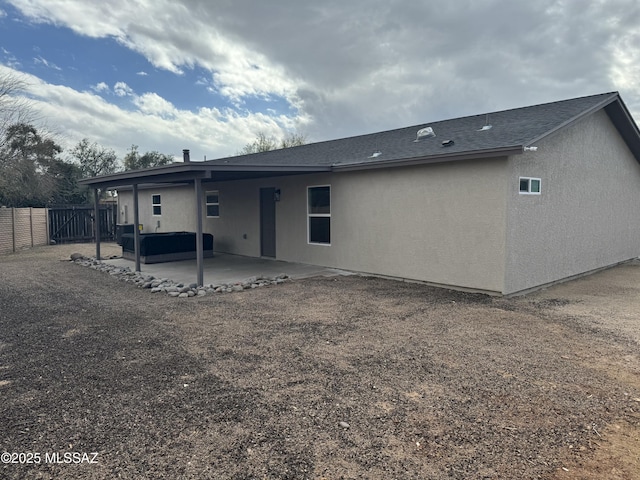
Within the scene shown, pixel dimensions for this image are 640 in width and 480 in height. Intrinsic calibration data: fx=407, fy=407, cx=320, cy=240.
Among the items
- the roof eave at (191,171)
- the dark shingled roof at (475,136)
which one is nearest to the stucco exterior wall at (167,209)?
the roof eave at (191,171)

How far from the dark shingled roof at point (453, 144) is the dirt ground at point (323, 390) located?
103 inches

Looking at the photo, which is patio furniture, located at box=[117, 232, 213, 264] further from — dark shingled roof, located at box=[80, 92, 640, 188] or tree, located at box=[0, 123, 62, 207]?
tree, located at box=[0, 123, 62, 207]

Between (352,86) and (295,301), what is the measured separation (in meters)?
14.3

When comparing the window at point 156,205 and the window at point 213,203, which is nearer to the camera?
the window at point 213,203

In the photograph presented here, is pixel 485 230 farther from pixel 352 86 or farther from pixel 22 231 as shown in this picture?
pixel 22 231

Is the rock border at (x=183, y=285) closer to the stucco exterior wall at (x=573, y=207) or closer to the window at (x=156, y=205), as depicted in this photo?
the stucco exterior wall at (x=573, y=207)

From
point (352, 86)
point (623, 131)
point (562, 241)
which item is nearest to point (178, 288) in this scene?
point (562, 241)

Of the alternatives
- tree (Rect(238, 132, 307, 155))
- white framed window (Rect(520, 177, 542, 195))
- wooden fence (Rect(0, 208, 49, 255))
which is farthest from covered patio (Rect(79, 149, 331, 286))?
tree (Rect(238, 132, 307, 155))

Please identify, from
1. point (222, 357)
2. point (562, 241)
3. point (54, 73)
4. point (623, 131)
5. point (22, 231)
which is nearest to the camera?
point (222, 357)

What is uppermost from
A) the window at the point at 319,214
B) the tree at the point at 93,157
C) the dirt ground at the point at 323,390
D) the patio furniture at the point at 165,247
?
the tree at the point at 93,157

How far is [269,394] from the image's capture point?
352cm

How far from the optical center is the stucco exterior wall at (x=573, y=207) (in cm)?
736

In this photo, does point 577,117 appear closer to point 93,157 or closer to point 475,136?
point 475,136

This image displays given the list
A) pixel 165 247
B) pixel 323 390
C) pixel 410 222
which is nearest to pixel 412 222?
pixel 410 222
